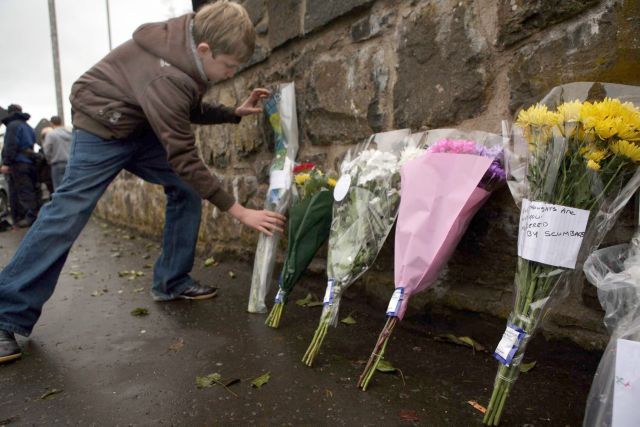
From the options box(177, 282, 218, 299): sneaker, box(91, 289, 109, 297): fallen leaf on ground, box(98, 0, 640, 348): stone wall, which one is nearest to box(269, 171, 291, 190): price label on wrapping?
box(98, 0, 640, 348): stone wall

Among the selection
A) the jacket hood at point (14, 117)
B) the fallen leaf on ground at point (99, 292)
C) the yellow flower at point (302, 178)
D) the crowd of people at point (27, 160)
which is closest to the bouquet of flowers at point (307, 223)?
the yellow flower at point (302, 178)

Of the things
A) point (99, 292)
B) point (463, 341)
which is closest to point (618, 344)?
point (463, 341)

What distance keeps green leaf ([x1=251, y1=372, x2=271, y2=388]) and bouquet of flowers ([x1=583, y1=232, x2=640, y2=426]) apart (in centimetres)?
99

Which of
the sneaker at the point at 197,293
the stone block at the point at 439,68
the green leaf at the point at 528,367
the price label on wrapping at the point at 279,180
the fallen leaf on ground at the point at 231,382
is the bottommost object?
the sneaker at the point at 197,293

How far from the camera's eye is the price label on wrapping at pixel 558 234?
1.23 metres

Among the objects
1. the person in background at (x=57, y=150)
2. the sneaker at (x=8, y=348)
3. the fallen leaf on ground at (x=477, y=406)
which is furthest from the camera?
the person in background at (x=57, y=150)

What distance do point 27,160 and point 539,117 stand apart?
28.9 ft

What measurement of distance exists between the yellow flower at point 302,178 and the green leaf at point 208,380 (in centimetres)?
90

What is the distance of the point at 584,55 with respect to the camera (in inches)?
57.1

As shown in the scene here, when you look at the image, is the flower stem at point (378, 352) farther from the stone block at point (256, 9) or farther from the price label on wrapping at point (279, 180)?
the stone block at point (256, 9)

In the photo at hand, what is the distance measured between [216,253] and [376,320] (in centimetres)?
177

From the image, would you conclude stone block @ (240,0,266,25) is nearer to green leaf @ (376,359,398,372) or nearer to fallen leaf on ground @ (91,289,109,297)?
fallen leaf on ground @ (91,289,109,297)

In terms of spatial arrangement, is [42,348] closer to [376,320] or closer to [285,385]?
[285,385]

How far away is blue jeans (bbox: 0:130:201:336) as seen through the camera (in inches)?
79.7
